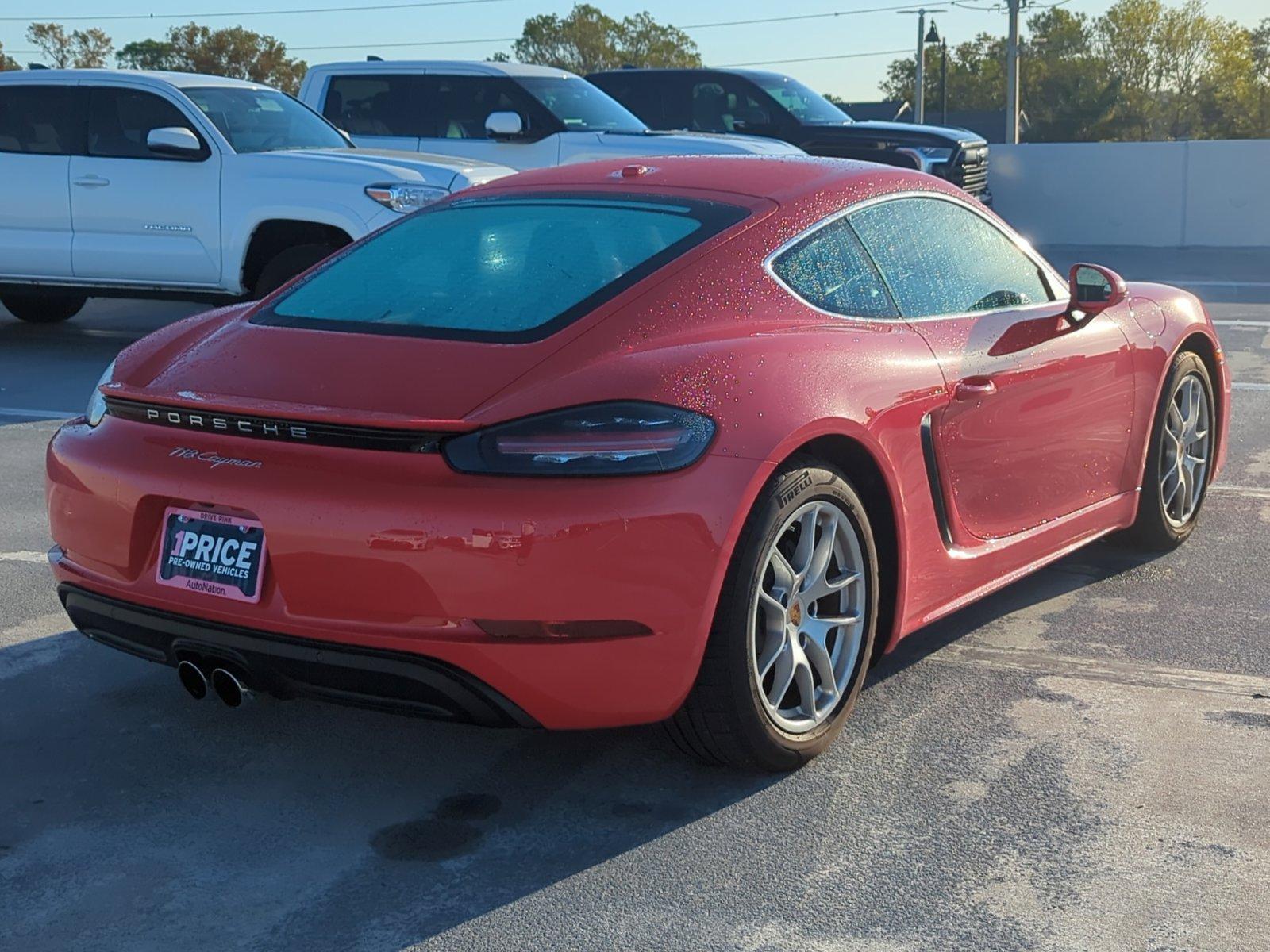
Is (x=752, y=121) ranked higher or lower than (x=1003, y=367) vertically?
higher

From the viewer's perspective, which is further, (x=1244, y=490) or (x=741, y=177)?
(x=1244, y=490)

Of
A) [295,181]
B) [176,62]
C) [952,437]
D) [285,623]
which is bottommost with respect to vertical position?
[285,623]

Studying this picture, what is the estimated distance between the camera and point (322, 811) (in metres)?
3.62

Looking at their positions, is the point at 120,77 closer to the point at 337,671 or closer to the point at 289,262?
the point at 289,262

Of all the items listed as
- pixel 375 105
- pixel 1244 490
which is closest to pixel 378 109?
pixel 375 105

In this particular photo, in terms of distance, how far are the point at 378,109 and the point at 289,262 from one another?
440 cm

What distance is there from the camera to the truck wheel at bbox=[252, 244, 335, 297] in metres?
10.4

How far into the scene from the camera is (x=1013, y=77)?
167 ft

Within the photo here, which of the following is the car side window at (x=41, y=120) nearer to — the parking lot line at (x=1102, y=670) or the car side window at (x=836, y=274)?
the car side window at (x=836, y=274)

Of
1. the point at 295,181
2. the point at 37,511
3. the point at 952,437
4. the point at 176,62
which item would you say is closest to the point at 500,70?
the point at 295,181

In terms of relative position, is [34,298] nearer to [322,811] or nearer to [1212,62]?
[322,811]

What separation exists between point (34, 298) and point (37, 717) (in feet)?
30.0

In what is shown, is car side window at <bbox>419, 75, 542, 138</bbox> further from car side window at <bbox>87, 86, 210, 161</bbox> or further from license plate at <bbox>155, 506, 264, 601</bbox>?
license plate at <bbox>155, 506, 264, 601</bbox>

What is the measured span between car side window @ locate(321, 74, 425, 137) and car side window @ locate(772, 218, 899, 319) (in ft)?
34.8
